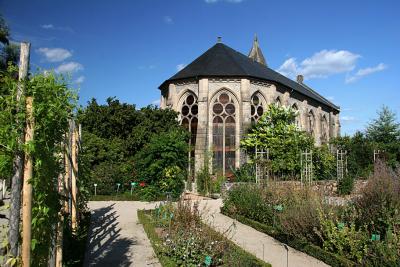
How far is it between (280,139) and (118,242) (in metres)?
16.6

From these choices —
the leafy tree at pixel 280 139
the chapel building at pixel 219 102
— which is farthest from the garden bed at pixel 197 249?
the chapel building at pixel 219 102

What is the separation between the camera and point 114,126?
22.5 m

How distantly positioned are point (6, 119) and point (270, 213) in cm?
854

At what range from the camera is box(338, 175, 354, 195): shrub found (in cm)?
1769

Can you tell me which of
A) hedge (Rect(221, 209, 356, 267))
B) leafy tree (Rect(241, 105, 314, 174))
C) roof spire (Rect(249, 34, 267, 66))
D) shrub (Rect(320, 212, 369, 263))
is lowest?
hedge (Rect(221, 209, 356, 267))

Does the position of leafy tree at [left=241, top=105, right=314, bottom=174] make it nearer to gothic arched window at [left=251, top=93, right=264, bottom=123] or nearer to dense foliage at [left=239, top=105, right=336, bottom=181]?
dense foliage at [left=239, top=105, right=336, bottom=181]

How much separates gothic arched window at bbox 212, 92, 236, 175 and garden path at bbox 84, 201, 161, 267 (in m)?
13.0

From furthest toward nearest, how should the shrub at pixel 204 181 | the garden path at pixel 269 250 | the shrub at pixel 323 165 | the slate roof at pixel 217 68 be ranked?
the slate roof at pixel 217 68 < the shrub at pixel 323 165 < the shrub at pixel 204 181 < the garden path at pixel 269 250

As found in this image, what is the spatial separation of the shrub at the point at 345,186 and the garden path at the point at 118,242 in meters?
10.9

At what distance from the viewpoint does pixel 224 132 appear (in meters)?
25.5

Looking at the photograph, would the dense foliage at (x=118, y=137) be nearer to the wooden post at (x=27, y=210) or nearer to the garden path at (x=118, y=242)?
the garden path at (x=118, y=242)

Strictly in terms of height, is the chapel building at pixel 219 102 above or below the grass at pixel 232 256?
above

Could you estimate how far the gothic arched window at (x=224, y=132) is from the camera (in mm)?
25141

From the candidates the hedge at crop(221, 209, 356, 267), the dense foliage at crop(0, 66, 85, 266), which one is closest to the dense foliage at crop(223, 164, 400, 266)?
the hedge at crop(221, 209, 356, 267)
